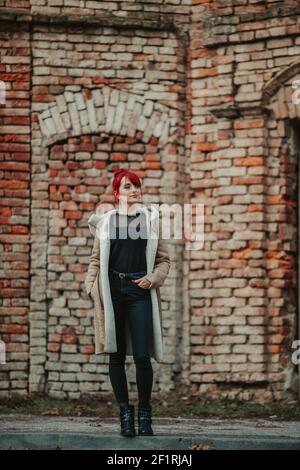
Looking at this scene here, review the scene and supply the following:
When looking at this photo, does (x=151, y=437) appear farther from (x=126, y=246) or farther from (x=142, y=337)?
(x=126, y=246)

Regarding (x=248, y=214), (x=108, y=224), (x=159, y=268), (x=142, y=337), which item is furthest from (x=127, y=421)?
(x=248, y=214)

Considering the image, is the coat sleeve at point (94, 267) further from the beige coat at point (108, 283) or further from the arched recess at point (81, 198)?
the arched recess at point (81, 198)

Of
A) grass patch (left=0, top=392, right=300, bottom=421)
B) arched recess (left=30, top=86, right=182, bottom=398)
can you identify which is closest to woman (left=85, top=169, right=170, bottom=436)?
grass patch (left=0, top=392, right=300, bottom=421)

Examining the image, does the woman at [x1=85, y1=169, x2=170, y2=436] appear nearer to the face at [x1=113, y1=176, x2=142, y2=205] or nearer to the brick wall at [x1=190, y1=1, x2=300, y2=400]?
the face at [x1=113, y1=176, x2=142, y2=205]

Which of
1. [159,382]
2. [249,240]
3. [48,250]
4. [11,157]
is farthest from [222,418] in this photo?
[11,157]

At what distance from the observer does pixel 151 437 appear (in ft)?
24.8

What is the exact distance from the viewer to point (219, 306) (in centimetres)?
1058

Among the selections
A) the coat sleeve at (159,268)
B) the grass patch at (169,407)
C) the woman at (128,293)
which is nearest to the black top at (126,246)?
the woman at (128,293)

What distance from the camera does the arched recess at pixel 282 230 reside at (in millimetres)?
10438

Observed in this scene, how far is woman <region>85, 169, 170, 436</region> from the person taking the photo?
7.63 meters

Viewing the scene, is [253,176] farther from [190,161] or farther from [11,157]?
[11,157]

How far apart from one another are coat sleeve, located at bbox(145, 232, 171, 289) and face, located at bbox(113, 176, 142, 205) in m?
0.37

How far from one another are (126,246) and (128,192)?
1.33 feet

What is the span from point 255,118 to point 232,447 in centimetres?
411
